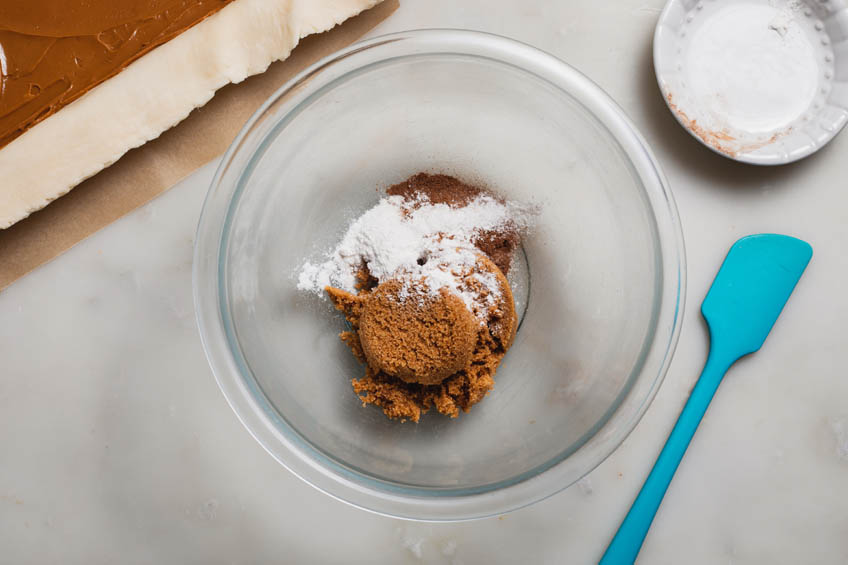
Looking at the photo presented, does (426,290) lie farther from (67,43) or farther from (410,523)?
(67,43)

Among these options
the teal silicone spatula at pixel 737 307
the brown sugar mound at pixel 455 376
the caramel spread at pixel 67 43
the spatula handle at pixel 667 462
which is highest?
the caramel spread at pixel 67 43

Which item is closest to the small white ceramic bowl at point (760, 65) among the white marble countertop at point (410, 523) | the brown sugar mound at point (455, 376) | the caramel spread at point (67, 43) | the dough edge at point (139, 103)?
the white marble countertop at point (410, 523)

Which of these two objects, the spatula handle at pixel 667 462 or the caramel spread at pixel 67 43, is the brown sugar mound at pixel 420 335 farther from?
the caramel spread at pixel 67 43

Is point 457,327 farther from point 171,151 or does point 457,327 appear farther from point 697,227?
point 171,151

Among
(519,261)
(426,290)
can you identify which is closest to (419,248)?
(426,290)

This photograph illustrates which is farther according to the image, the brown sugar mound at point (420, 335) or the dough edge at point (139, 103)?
the dough edge at point (139, 103)

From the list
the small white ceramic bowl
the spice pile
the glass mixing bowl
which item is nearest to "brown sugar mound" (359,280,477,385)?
the spice pile
